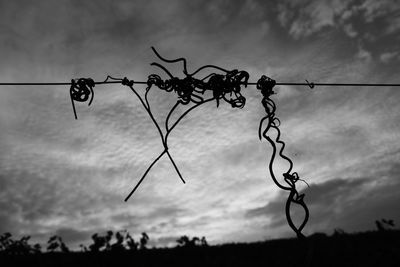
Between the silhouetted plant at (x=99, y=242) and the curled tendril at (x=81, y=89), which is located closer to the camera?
the curled tendril at (x=81, y=89)

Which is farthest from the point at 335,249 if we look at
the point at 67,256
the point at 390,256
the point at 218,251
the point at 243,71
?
the point at 243,71

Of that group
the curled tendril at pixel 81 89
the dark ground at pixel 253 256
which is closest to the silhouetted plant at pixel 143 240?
the dark ground at pixel 253 256

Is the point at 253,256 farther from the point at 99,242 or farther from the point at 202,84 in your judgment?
the point at 202,84

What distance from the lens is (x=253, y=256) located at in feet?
41.3

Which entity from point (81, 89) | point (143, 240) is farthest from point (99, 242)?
point (81, 89)

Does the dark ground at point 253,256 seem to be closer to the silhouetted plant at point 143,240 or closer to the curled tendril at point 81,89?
the silhouetted plant at point 143,240

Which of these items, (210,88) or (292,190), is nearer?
(292,190)

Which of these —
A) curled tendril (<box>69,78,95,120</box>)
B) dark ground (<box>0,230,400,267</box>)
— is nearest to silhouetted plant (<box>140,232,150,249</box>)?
dark ground (<box>0,230,400,267</box>)

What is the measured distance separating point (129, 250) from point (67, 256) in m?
2.09

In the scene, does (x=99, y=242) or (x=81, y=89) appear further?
(x=99, y=242)

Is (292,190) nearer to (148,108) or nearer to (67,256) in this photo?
(148,108)

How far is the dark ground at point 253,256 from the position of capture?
11289mm

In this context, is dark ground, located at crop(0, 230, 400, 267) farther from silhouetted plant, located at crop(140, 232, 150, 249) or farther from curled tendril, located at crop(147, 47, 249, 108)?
curled tendril, located at crop(147, 47, 249, 108)

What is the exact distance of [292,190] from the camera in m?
2.25
